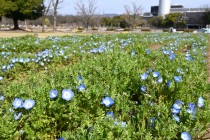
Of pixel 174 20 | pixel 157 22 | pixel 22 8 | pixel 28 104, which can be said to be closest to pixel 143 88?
pixel 28 104

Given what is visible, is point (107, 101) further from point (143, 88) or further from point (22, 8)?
point (22, 8)

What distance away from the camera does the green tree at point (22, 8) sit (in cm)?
3247

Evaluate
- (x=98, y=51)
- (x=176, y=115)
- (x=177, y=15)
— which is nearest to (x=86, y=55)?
(x=98, y=51)

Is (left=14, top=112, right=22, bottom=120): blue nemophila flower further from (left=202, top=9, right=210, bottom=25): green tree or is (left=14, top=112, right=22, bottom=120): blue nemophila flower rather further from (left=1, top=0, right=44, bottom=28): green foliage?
(left=202, top=9, right=210, bottom=25): green tree

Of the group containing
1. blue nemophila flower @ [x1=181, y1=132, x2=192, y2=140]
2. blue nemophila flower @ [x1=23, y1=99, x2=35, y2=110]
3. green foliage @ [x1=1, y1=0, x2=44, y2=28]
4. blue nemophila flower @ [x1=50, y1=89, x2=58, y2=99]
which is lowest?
blue nemophila flower @ [x1=181, y1=132, x2=192, y2=140]

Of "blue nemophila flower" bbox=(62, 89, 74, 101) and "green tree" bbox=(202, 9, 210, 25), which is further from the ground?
"green tree" bbox=(202, 9, 210, 25)

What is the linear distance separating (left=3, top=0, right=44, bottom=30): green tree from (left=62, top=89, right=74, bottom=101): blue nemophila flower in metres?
32.4

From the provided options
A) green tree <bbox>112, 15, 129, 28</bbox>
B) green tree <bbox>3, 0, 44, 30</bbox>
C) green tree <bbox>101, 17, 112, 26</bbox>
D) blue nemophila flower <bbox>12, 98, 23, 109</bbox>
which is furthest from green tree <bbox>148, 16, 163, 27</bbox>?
blue nemophila flower <bbox>12, 98, 23, 109</bbox>

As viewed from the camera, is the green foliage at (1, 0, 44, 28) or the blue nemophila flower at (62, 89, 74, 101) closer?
the blue nemophila flower at (62, 89, 74, 101)

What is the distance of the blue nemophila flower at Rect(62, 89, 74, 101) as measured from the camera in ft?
6.33

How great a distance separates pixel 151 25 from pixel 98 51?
65.4 m

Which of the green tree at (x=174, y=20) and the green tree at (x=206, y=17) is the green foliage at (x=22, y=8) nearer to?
the green tree at (x=174, y=20)

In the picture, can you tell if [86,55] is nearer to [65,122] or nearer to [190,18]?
[65,122]

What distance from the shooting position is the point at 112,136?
1542mm
